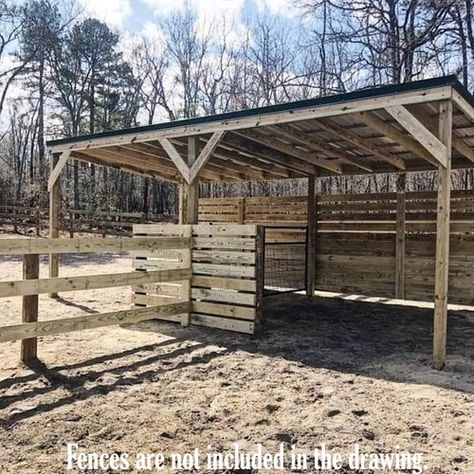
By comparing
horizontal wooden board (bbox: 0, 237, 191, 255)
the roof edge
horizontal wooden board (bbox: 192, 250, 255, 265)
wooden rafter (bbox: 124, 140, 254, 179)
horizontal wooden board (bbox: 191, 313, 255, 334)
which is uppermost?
the roof edge

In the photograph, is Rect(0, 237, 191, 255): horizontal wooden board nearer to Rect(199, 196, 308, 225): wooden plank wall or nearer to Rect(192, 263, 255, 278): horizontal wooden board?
Rect(192, 263, 255, 278): horizontal wooden board

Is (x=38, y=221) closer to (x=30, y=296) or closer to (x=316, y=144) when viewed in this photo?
(x=316, y=144)

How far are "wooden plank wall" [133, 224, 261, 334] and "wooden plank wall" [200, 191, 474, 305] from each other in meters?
3.10

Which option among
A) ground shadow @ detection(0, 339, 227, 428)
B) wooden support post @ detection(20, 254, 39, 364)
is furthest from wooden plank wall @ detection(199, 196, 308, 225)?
wooden support post @ detection(20, 254, 39, 364)

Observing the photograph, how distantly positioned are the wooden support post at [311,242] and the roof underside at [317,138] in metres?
0.43

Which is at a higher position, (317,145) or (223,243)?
(317,145)

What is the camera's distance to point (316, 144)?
19.4 ft

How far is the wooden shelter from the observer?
384 centimetres

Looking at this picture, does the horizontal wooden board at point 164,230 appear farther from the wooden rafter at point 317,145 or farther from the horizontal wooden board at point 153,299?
the wooden rafter at point 317,145

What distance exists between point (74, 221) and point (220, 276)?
451 inches

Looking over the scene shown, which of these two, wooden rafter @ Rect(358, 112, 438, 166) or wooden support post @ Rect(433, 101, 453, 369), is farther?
wooden rafter @ Rect(358, 112, 438, 166)

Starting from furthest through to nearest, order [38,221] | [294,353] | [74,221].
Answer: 1. [38,221]
2. [74,221]
3. [294,353]

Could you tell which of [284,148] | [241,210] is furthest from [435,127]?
[241,210]

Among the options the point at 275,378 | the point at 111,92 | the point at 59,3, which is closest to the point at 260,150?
the point at 275,378
